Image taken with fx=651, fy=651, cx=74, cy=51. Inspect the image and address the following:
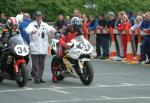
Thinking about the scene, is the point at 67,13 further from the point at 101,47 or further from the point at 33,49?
the point at 33,49

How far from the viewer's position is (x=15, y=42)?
671 inches

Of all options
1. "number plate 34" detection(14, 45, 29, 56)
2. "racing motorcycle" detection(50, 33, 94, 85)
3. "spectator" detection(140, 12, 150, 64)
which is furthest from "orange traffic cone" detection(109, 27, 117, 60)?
"number plate 34" detection(14, 45, 29, 56)

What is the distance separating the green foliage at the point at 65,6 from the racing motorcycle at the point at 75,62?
1187 inches

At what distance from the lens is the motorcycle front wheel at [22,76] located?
1645cm

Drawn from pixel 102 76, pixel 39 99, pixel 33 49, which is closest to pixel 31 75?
pixel 33 49

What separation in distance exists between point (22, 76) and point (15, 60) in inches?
21.6

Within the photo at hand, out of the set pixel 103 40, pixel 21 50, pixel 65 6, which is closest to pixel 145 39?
pixel 103 40

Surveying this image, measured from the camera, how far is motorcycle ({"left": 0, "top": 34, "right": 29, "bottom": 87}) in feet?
54.6

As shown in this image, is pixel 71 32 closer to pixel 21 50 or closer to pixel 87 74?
pixel 87 74

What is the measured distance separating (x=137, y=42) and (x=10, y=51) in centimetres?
890

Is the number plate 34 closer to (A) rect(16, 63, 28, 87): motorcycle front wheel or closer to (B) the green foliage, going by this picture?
(A) rect(16, 63, 28, 87): motorcycle front wheel

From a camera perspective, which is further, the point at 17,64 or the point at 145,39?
the point at 145,39

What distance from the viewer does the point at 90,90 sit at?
52.5ft

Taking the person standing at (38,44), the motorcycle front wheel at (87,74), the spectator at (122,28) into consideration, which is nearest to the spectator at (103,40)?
the spectator at (122,28)
